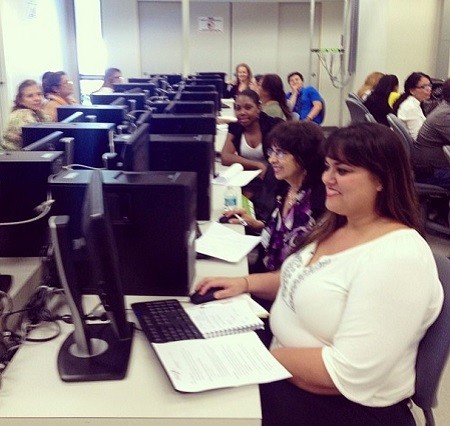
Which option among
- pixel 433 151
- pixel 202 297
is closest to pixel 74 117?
pixel 202 297

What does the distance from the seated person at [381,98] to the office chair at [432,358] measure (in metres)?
4.48

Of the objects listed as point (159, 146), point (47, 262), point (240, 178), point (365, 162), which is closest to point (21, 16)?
point (240, 178)

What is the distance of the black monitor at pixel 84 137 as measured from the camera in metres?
2.23

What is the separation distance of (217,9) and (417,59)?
3.64 metres

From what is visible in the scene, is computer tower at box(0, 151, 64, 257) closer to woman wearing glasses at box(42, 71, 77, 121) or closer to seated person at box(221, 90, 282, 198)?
seated person at box(221, 90, 282, 198)

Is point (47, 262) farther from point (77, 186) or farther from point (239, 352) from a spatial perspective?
point (239, 352)

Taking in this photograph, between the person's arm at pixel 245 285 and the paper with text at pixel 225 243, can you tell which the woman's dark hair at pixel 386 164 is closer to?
the person's arm at pixel 245 285

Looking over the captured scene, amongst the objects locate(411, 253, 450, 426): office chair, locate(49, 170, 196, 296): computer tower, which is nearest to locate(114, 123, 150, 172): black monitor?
locate(49, 170, 196, 296): computer tower

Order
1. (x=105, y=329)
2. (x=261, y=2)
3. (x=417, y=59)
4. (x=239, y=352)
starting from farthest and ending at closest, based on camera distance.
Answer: (x=261, y=2)
(x=417, y=59)
(x=105, y=329)
(x=239, y=352)

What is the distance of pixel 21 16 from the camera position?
7.02 metres

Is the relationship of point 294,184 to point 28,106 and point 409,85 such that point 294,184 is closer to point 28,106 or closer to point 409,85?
point 28,106

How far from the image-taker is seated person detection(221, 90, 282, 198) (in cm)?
373

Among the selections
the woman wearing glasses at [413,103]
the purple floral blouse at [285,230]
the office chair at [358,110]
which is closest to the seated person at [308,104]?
the office chair at [358,110]

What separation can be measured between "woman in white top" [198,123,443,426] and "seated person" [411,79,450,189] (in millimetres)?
2885
